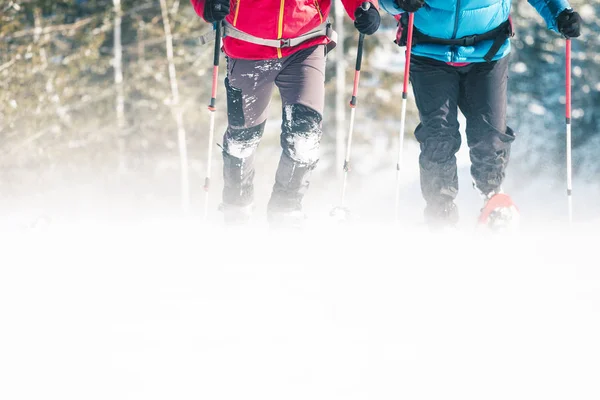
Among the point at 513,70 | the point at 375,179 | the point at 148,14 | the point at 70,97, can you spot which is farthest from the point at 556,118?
the point at 70,97

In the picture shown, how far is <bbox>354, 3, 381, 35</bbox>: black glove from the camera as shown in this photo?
499 centimetres

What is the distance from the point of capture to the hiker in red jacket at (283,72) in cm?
496

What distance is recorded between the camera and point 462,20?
15.9 feet

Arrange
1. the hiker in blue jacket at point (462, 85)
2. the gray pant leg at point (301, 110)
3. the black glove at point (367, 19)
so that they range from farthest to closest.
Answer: the gray pant leg at point (301, 110) → the black glove at point (367, 19) → the hiker in blue jacket at point (462, 85)

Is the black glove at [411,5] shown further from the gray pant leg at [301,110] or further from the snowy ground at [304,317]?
the snowy ground at [304,317]

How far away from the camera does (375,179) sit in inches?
965

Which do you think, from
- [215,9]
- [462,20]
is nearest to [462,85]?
[462,20]

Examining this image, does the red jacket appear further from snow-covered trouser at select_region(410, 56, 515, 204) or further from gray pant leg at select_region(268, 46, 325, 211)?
snow-covered trouser at select_region(410, 56, 515, 204)

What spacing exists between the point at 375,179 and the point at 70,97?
11827mm

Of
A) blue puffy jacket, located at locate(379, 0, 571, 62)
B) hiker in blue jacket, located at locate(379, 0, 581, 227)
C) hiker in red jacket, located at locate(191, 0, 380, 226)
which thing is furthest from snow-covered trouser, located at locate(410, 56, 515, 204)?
hiker in red jacket, located at locate(191, 0, 380, 226)

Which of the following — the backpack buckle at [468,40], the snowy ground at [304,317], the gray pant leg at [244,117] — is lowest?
the snowy ground at [304,317]

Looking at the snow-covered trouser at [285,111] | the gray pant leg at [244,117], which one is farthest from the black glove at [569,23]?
the gray pant leg at [244,117]

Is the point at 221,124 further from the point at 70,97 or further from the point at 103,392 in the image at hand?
the point at 103,392

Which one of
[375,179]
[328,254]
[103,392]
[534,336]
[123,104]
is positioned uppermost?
[123,104]
